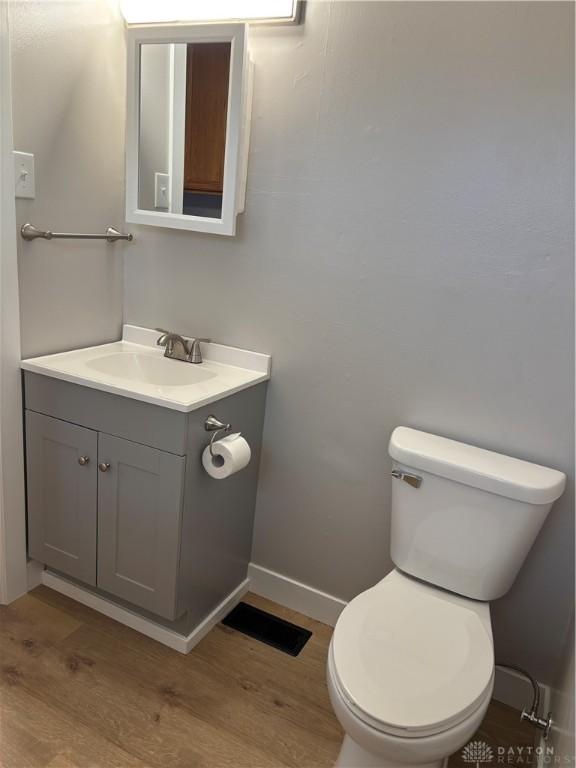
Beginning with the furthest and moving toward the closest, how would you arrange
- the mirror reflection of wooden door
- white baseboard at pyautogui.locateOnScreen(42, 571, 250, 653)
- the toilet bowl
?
white baseboard at pyautogui.locateOnScreen(42, 571, 250, 653), the mirror reflection of wooden door, the toilet bowl

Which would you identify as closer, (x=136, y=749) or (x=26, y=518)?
(x=136, y=749)

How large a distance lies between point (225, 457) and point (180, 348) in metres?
0.53

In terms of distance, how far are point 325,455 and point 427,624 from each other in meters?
0.64

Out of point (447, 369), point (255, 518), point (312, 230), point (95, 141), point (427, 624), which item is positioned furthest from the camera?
Result: point (255, 518)

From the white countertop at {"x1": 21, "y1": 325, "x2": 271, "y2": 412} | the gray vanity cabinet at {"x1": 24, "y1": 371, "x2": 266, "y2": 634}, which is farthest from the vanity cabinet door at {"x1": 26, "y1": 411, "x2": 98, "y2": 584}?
the white countertop at {"x1": 21, "y1": 325, "x2": 271, "y2": 412}

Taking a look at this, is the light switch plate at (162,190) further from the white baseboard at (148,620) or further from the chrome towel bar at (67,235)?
the white baseboard at (148,620)

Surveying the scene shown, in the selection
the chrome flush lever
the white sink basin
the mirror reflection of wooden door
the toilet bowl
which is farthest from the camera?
the white sink basin

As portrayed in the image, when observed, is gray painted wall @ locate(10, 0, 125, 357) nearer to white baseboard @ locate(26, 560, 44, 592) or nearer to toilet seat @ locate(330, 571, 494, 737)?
white baseboard @ locate(26, 560, 44, 592)

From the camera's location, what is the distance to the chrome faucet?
194 cm

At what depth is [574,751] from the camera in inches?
42.2

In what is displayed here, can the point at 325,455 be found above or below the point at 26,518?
above

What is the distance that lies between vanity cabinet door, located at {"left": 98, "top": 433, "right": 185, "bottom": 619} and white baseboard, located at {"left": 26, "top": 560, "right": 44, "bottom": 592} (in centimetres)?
35

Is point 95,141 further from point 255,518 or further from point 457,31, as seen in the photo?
point 255,518

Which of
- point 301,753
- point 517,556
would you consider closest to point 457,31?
point 517,556
